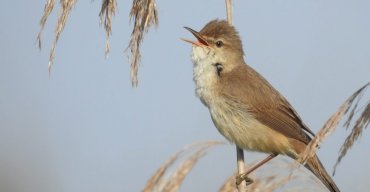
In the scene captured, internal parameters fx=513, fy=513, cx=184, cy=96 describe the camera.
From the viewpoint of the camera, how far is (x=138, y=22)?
7.64 feet

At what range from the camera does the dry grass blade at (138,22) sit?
2307 mm

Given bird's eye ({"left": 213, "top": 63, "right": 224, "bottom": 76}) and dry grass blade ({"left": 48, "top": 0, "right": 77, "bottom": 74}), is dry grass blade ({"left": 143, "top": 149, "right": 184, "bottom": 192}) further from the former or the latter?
bird's eye ({"left": 213, "top": 63, "right": 224, "bottom": 76})

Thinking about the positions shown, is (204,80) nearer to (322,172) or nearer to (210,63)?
(210,63)

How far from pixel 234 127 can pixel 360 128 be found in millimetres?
1560

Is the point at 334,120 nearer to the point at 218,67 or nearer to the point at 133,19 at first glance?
the point at 133,19

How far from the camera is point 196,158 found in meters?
2.16

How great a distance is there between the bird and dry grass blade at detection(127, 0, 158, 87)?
41.2 inches

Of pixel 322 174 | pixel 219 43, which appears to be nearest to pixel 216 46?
pixel 219 43

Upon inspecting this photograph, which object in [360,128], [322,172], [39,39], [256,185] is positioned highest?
[39,39]

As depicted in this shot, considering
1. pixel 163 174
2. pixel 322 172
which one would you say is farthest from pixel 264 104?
pixel 163 174

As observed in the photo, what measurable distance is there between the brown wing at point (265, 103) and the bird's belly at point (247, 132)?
0.17ft

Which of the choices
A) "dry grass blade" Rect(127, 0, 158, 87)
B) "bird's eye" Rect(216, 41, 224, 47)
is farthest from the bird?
"dry grass blade" Rect(127, 0, 158, 87)

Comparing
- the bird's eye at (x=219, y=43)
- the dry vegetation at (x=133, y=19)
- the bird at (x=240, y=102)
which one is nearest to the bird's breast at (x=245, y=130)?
the bird at (x=240, y=102)

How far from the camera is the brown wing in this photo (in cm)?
336
